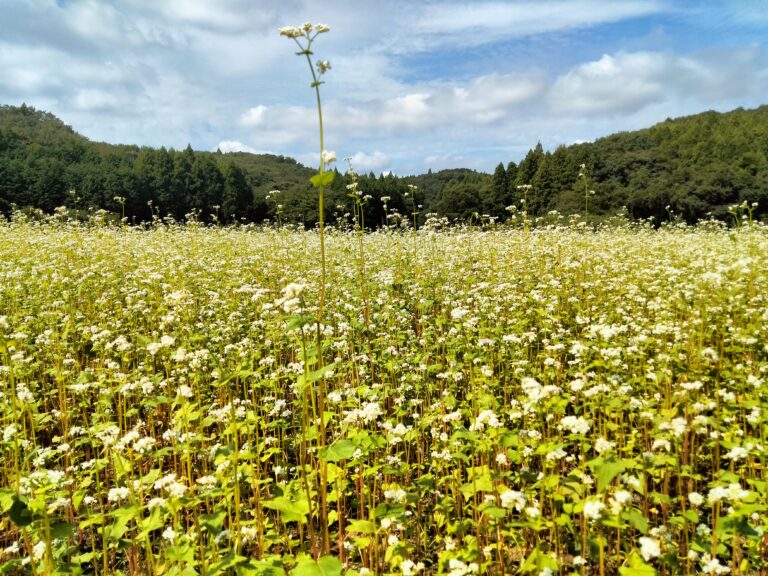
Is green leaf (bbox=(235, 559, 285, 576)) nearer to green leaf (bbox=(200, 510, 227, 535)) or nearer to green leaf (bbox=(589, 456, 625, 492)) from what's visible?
green leaf (bbox=(200, 510, 227, 535))

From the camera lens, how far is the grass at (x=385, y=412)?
98.4 inches

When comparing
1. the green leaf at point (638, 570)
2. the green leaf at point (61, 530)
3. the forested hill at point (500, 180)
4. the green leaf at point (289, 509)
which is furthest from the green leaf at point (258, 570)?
the forested hill at point (500, 180)

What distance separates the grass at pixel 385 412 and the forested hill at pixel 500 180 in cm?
1869

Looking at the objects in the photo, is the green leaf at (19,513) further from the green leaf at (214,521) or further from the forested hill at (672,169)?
the forested hill at (672,169)

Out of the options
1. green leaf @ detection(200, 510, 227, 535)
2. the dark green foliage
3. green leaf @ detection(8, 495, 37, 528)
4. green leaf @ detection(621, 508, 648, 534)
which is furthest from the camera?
the dark green foliage

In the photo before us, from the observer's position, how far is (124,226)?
1393 cm

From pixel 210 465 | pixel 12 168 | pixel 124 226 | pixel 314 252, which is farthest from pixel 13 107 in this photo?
pixel 210 465

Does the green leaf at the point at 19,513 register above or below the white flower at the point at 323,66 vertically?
below

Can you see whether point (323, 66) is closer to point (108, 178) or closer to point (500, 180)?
point (108, 178)

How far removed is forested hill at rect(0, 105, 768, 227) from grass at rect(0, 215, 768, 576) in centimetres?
1869

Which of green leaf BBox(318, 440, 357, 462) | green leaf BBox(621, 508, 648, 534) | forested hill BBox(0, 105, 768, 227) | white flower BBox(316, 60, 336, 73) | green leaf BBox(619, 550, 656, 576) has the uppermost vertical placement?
forested hill BBox(0, 105, 768, 227)

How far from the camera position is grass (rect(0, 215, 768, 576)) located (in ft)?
8.20

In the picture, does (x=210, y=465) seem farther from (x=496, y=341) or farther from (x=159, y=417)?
(x=496, y=341)

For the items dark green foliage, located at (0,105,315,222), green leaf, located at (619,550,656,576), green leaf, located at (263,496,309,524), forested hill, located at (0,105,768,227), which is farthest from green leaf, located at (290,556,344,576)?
forested hill, located at (0,105,768,227)
